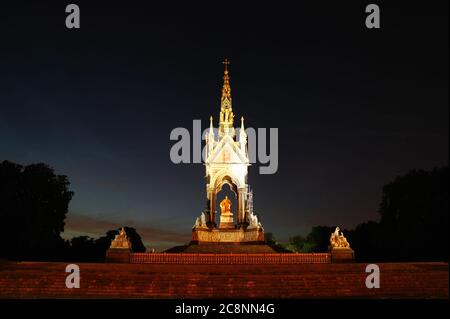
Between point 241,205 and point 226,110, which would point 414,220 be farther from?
point 226,110

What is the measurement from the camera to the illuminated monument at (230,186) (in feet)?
108

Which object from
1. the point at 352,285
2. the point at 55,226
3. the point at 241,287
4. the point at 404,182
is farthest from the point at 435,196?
the point at 55,226

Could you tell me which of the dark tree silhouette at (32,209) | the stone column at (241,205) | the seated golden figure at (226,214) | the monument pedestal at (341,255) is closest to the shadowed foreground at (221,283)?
the monument pedestal at (341,255)

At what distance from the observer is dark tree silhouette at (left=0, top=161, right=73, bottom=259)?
1213 inches

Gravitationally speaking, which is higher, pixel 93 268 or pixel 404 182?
pixel 404 182

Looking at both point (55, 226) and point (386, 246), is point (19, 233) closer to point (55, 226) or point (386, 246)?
point (55, 226)

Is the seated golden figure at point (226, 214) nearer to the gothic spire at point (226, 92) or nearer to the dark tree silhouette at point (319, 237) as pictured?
the gothic spire at point (226, 92)

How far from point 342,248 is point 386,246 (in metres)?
16.1

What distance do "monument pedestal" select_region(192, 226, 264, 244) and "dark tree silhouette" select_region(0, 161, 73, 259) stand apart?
381 inches

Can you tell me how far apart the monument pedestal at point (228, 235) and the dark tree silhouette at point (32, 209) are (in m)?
9.69

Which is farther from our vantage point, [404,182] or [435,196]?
[404,182]

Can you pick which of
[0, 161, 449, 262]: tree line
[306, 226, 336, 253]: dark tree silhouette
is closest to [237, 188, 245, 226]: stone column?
[0, 161, 449, 262]: tree line
